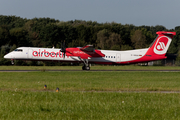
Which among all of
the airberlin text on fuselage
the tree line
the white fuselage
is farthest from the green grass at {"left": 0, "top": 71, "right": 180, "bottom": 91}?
the tree line

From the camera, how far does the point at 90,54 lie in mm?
46844

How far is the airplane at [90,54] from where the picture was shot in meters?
45.2

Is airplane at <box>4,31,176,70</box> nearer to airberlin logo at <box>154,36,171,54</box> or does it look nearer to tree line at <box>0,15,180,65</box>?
airberlin logo at <box>154,36,171,54</box>

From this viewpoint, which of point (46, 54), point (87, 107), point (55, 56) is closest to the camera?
point (87, 107)

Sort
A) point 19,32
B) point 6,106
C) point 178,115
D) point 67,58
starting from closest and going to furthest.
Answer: point 178,115 → point 6,106 → point 67,58 → point 19,32

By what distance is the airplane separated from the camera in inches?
1778

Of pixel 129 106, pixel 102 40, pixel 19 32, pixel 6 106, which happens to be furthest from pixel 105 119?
pixel 102 40

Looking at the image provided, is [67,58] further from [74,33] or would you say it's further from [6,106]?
[74,33]

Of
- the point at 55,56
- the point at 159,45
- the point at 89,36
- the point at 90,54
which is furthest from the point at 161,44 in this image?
the point at 89,36

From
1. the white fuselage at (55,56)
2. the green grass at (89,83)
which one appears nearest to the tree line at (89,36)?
the white fuselage at (55,56)

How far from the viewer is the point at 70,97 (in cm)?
1427

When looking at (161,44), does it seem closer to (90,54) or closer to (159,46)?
(159,46)

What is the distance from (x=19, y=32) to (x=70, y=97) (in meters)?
88.6

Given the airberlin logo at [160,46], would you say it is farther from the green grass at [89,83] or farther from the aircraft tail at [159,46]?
the green grass at [89,83]
